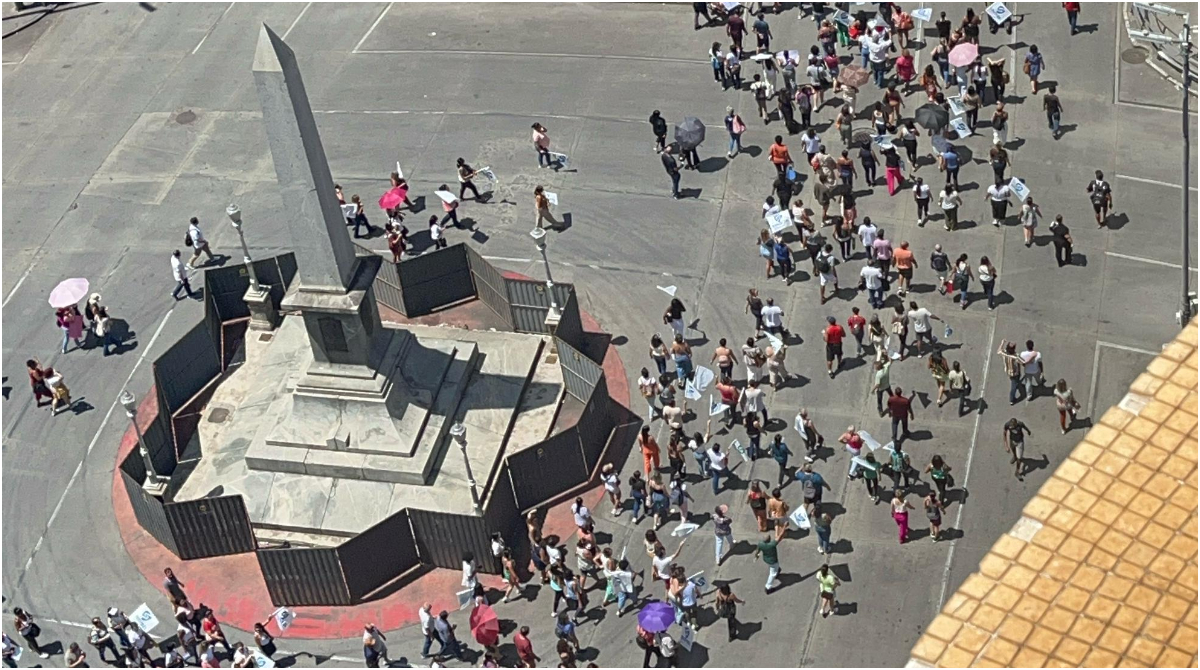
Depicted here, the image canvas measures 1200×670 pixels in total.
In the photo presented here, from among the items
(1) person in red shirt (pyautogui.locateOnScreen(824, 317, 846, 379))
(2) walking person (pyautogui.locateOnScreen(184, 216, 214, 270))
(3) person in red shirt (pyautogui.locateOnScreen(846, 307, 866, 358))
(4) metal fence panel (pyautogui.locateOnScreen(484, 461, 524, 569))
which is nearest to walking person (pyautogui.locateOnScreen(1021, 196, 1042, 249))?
(3) person in red shirt (pyautogui.locateOnScreen(846, 307, 866, 358))

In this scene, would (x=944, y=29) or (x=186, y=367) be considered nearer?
(x=186, y=367)

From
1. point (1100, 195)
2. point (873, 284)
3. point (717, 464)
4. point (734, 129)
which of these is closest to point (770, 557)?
point (717, 464)

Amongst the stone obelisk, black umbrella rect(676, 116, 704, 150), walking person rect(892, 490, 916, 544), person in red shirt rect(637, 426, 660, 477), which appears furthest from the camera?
black umbrella rect(676, 116, 704, 150)

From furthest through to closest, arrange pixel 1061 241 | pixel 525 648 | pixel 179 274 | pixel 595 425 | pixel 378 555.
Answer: pixel 179 274
pixel 1061 241
pixel 595 425
pixel 378 555
pixel 525 648

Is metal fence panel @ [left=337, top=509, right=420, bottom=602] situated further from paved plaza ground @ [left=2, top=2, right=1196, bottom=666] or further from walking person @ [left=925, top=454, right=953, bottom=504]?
walking person @ [left=925, top=454, right=953, bottom=504]

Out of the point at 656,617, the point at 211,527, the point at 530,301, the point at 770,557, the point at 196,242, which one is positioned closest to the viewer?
the point at 656,617

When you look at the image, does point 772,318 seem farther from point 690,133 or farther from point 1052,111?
point 1052,111
